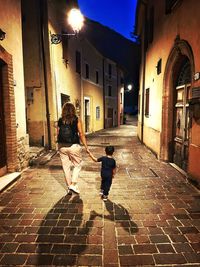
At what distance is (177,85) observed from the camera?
773cm

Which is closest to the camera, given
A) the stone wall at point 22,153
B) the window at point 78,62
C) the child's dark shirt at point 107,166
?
the child's dark shirt at point 107,166

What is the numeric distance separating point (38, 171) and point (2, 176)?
122cm

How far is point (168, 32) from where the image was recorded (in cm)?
779

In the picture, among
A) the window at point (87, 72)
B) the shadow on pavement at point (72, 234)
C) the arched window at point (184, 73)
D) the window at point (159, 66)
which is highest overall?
the window at point (87, 72)

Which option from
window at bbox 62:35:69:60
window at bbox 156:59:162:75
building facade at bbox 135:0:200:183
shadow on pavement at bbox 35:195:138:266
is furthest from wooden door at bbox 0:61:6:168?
window at bbox 62:35:69:60

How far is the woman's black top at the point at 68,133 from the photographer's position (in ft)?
15.7

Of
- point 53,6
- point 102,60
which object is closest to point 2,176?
point 53,6

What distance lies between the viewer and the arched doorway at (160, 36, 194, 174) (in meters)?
6.82

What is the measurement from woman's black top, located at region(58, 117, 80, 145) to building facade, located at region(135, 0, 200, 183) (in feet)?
9.19

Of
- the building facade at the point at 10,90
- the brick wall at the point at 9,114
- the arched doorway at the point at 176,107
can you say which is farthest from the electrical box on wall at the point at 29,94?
the arched doorway at the point at 176,107

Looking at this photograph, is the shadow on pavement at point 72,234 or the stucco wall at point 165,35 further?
the stucco wall at point 165,35

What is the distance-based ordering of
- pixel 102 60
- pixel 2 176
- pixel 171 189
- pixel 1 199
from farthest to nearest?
pixel 102 60 < pixel 2 176 < pixel 171 189 < pixel 1 199

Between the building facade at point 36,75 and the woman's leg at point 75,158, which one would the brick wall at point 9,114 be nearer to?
the building facade at point 36,75

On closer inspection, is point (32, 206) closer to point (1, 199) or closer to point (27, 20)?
point (1, 199)
